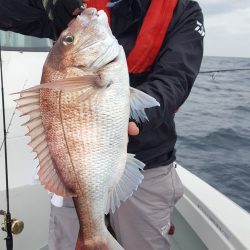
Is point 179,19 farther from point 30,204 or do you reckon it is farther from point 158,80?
point 30,204

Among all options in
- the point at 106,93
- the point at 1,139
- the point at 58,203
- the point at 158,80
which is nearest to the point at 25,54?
the point at 1,139

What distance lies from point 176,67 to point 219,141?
6.76 meters

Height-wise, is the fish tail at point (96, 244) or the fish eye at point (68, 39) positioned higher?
the fish eye at point (68, 39)

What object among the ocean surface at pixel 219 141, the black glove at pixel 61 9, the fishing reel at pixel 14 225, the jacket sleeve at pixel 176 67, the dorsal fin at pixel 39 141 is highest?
the black glove at pixel 61 9

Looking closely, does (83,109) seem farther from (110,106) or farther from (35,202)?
(35,202)

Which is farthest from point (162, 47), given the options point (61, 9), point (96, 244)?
point (96, 244)

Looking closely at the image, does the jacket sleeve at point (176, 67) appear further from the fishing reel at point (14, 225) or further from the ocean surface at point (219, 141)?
the ocean surface at point (219, 141)

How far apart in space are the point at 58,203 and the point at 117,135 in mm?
839

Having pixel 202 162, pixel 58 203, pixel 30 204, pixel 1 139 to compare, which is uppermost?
pixel 1 139

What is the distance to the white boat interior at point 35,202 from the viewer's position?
106 inches

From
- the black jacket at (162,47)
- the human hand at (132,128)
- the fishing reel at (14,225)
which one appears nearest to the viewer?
the human hand at (132,128)

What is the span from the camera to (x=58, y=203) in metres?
2.27

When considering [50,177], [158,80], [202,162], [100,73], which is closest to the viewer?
[100,73]

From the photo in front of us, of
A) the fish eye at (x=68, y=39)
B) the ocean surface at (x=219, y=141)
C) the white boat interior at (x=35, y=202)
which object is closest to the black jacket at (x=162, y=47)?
the fish eye at (x=68, y=39)
